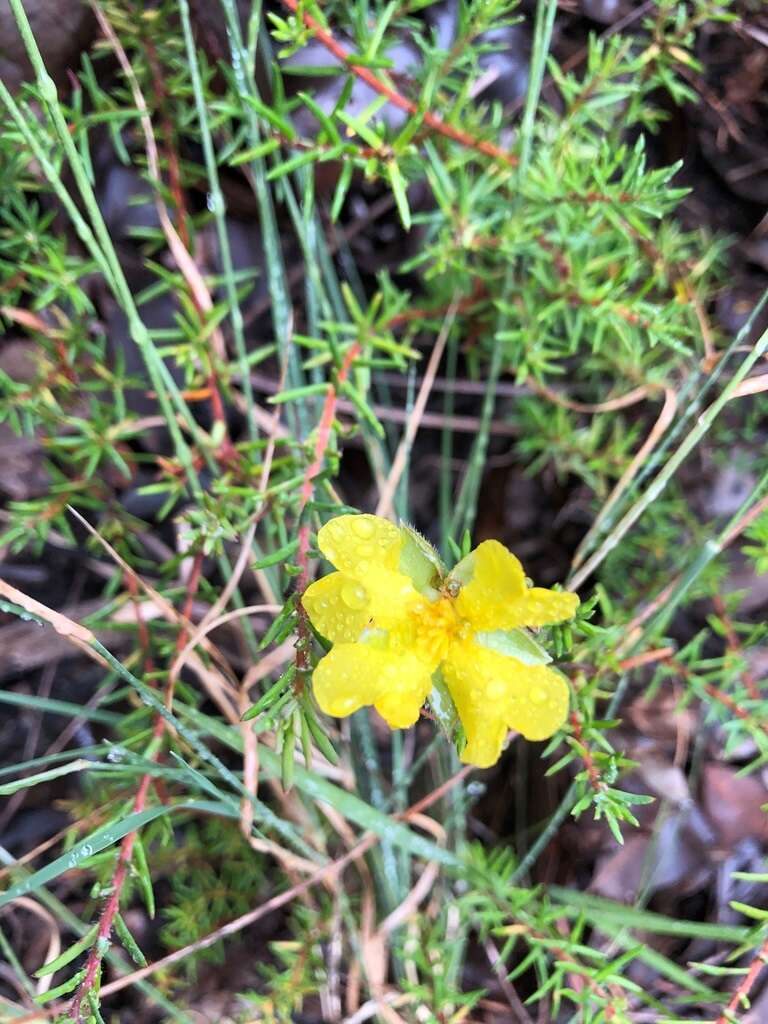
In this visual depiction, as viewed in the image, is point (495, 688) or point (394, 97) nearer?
point (495, 688)

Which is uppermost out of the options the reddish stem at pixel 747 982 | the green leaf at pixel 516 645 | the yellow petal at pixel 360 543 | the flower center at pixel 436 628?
the yellow petal at pixel 360 543

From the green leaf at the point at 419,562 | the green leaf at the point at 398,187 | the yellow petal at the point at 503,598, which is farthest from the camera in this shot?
the green leaf at the point at 398,187

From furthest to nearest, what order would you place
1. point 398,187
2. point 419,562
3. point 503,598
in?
point 398,187 → point 419,562 → point 503,598

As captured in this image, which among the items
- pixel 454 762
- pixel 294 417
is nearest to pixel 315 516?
pixel 294 417

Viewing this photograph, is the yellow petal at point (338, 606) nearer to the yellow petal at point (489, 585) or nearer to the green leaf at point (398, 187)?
the yellow petal at point (489, 585)

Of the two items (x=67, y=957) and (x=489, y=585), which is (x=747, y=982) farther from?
(x=67, y=957)

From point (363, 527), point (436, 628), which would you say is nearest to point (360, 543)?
point (363, 527)

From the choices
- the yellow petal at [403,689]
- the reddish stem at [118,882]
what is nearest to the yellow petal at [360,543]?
the yellow petal at [403,689]

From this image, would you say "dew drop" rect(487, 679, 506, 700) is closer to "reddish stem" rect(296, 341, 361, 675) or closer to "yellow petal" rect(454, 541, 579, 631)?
"yellow petal" rect(454, 541, 579, 631)

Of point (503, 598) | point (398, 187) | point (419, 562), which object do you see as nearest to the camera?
point (503, 598)
